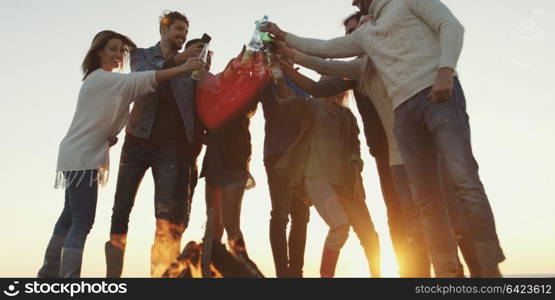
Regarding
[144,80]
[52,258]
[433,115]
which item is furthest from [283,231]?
[433,115]

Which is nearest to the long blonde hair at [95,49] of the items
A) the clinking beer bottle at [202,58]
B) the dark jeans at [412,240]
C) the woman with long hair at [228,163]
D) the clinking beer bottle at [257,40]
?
the clinking beer bottle at [202,58]

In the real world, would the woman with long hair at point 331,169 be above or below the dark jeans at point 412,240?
above

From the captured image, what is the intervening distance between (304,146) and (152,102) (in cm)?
183

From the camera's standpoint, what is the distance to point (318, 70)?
17.5 feet

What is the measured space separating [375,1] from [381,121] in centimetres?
119

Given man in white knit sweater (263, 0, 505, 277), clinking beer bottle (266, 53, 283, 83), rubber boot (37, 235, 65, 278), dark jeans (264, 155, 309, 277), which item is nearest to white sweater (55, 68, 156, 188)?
rubber boot (37, 235, 65, 278)

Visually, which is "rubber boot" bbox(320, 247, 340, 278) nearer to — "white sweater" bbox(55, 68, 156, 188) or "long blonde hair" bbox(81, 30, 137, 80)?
"white sweater" bbox(55, 68, 156, 188)

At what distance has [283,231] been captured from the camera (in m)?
6.06

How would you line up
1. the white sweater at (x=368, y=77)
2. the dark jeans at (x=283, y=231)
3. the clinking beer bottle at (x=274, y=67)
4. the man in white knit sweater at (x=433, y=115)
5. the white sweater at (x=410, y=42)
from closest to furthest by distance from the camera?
the man in white knit sweater at (x=433, y=115)
the white sweater at (x=410, y=42)
the white sweater at (x=368, y=77)
the clinking beer bottle at (x=274, y=67)
the dark jeans at (x=283, y=231)

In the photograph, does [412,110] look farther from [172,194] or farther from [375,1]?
[172,194]

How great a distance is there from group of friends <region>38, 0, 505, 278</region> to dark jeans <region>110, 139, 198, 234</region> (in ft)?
0.04

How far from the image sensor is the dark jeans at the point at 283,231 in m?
6.04

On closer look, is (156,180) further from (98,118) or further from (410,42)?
(410,42)

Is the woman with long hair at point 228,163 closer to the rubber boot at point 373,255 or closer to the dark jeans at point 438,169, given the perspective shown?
the rubber boot at point 373,255
